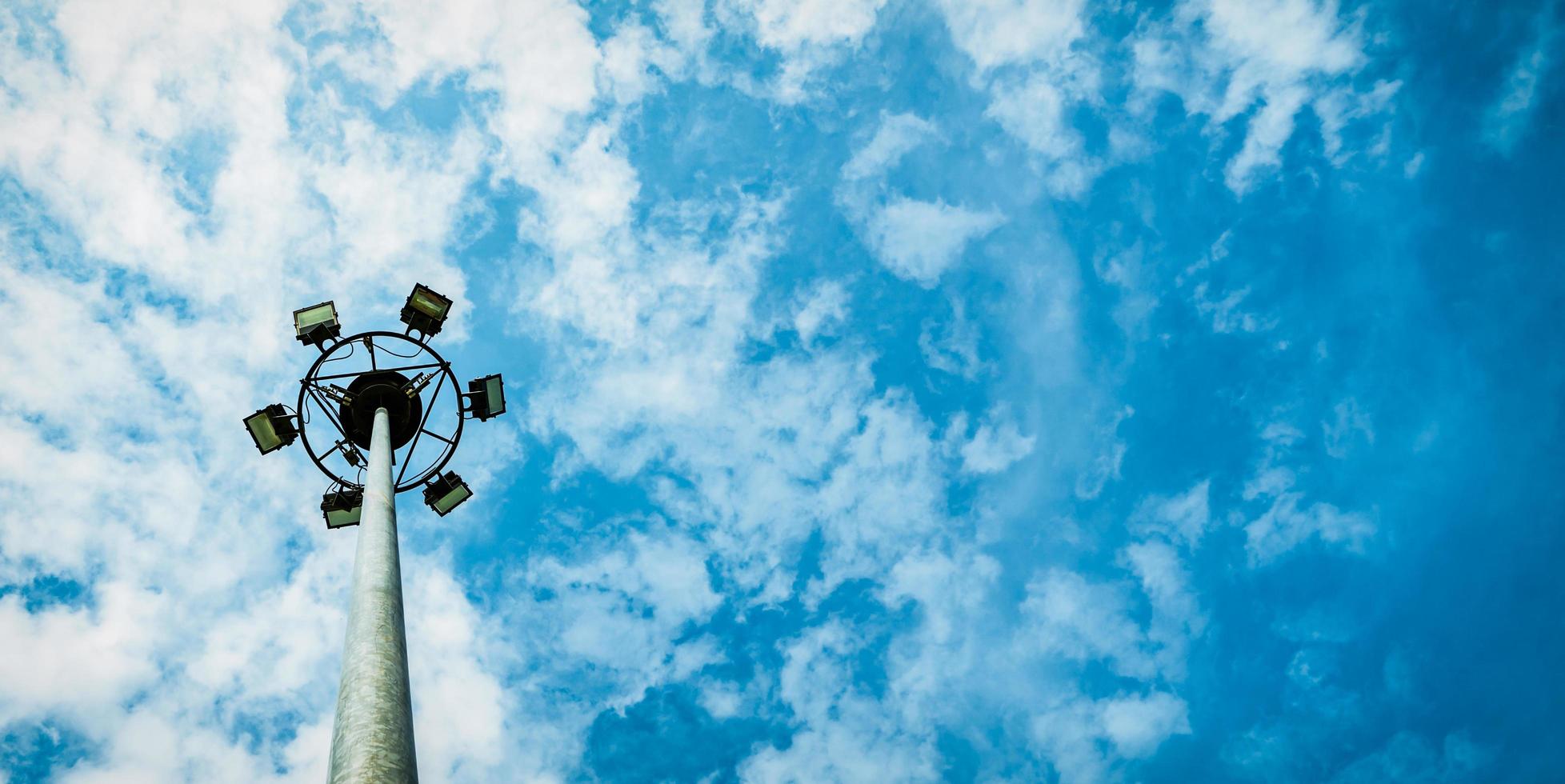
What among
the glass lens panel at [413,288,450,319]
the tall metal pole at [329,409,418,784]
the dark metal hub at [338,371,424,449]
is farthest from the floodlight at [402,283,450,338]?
the tall metal pole at [329,409,418,784]

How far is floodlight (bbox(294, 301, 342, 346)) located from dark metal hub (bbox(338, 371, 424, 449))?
1.18 m

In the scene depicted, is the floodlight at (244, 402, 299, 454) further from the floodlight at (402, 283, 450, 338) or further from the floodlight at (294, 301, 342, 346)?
the floodlight at (402, 283, 450, 338)

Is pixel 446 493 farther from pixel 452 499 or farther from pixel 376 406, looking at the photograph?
pixel 376 406

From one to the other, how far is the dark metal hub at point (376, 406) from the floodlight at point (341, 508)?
95cm

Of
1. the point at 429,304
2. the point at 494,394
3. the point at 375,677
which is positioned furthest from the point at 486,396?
the point at 375,677

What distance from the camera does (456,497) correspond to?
1659cm

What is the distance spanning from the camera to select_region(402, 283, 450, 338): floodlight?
1653cm

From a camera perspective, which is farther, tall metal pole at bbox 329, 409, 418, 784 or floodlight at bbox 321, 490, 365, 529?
floodlight at bbox 321, 490, 365, 529

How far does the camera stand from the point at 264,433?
15625 millimetres

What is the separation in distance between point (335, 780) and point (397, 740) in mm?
570

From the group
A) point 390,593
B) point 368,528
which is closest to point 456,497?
point 368,528

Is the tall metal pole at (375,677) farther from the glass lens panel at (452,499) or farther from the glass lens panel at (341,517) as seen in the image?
the glass lens panel at (452,499)

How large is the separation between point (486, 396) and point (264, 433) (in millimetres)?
3863

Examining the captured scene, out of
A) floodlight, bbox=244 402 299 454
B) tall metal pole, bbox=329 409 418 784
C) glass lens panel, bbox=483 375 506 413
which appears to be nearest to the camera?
tall metal pole, bbox=329 409 418 784
